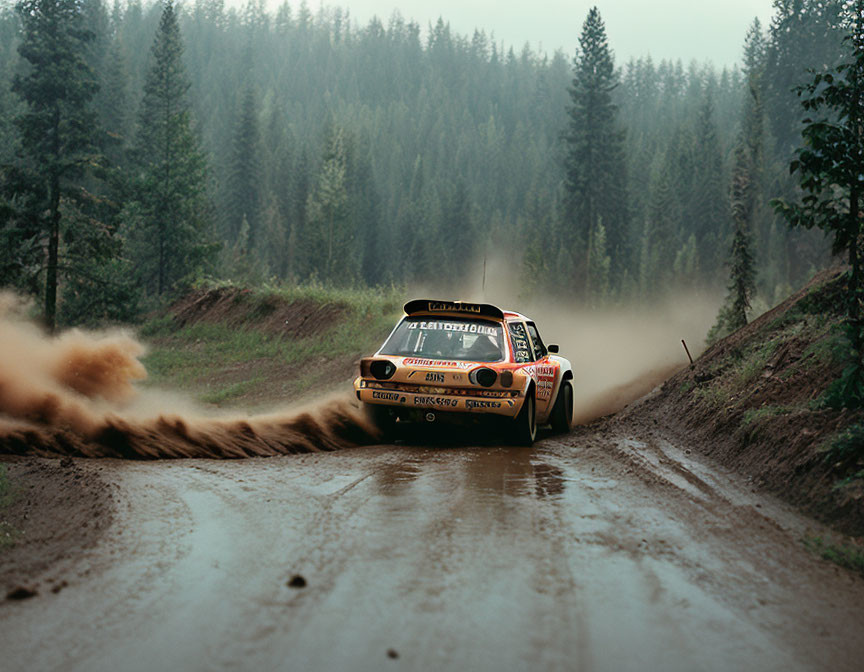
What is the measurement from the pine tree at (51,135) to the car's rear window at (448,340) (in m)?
22.8

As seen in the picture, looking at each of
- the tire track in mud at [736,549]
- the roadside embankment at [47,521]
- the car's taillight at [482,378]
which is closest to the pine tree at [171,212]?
the car's taillight at [482,378]

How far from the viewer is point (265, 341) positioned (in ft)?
94.0

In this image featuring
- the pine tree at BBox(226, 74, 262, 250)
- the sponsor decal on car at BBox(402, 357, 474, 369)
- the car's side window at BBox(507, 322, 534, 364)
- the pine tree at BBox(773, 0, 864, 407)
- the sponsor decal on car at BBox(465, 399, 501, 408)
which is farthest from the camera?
the pine tree at BBox(226, 74, 262, 250)

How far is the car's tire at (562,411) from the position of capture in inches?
492

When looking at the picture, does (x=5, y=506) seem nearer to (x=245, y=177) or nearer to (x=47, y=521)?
(x=47, y=521)

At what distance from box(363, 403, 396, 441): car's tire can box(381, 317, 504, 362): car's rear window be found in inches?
27.6

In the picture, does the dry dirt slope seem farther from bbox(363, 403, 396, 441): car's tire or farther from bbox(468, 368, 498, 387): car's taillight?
bbox(363, 403, 396, 441): car's tire

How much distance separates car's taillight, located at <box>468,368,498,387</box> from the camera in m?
10.1

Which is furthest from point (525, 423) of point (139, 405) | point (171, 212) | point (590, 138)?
point (590, 138)

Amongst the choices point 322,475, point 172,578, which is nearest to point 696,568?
point 172,578

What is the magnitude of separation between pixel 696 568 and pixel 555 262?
72.8 metres

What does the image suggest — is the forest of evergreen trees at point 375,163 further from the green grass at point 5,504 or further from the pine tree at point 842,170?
the green grass at point 5,504

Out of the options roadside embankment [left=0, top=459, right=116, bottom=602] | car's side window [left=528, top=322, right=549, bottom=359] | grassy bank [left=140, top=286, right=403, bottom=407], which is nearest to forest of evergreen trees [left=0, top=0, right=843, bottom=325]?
grassy bank [left=140, top=286, right=403, bottom=407]

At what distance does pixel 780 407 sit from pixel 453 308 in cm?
411
